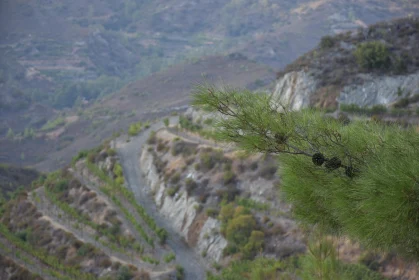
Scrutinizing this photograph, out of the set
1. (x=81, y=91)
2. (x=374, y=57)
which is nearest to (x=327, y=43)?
(x=374, y=57)

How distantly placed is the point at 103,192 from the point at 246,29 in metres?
174

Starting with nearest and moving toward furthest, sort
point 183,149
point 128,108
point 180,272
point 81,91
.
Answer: point 180,272 < point 183,149 < point 128,108 < point 81,91

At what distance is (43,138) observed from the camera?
93.2 m

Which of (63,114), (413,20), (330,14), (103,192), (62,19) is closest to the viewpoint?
(103,192)

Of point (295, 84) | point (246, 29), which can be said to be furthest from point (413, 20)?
point (246, 29)

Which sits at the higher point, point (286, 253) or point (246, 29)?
point (286, 253)

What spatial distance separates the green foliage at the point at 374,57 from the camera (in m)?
29.2

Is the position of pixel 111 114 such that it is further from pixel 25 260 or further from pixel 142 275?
pixel 142 275

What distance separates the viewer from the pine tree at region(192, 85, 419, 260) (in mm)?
3639

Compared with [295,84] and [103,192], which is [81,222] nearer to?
[103,192]

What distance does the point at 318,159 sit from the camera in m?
4.12

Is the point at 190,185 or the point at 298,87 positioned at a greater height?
the point at 298,87

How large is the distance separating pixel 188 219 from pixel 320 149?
22055 mm

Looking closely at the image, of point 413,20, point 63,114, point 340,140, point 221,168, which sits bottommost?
point 63,114
